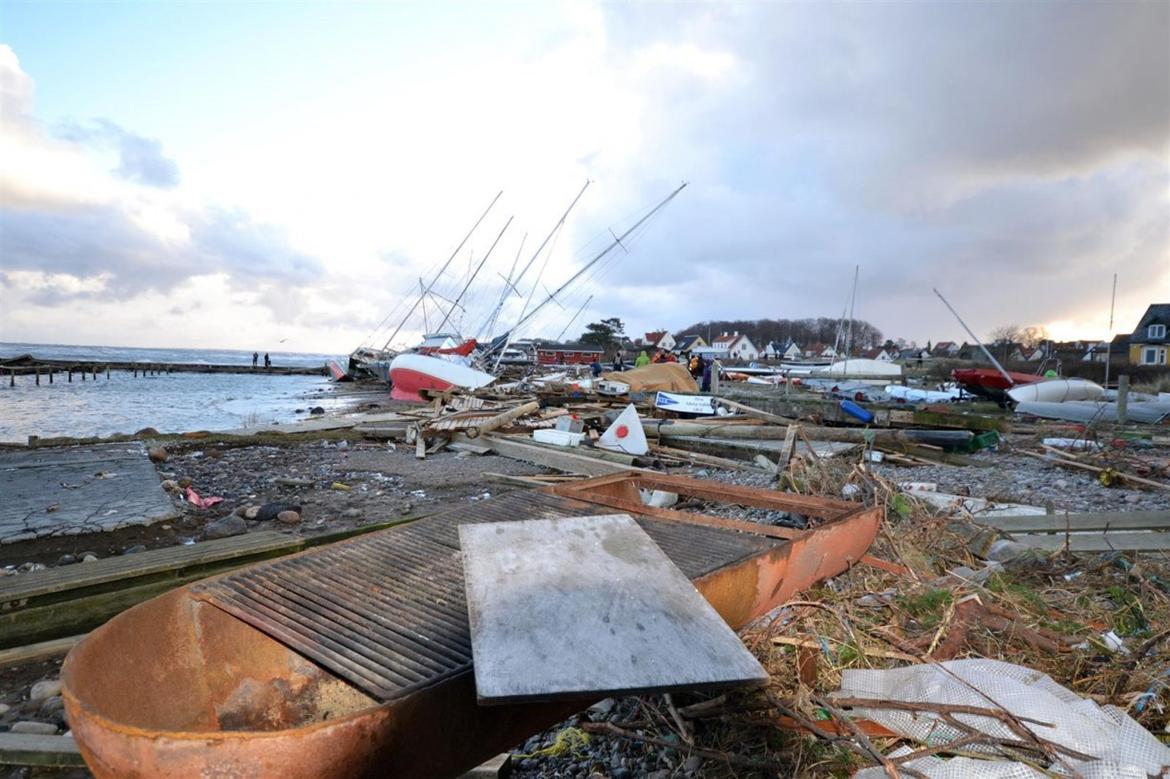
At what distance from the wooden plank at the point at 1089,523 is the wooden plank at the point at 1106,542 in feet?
0.36

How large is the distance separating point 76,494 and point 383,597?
6439 millimetres

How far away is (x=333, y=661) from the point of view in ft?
6.47

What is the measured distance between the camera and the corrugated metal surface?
198 centimetres

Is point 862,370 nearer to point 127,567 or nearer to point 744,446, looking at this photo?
point 744,446

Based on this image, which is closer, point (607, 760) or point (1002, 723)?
point (1002, 723)

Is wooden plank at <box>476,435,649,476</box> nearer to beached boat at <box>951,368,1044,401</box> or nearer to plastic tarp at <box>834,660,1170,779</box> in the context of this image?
plastic tarp at <box>834,660,1170,779</box>

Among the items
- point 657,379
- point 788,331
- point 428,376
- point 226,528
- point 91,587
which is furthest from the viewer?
point 788,331

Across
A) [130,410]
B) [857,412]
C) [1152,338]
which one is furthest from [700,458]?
[1152,338]

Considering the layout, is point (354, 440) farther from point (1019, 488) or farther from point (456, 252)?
point (456, 252)

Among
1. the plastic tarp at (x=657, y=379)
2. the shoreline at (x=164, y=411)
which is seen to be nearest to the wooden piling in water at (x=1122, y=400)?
the plastic tarp at (x=657, y=379)

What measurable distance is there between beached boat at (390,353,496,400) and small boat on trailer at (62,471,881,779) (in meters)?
19.6

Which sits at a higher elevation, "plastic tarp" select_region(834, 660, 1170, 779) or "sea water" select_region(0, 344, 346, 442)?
"plastic tarp" select_region(834, 660, 1170, 779)

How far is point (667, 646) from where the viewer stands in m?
1.85

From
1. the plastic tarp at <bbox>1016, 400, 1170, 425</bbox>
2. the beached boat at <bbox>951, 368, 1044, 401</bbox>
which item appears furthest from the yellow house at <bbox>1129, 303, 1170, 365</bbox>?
the plastic tarp at <bbox>1016, 400, 1170, 425</bbox>
